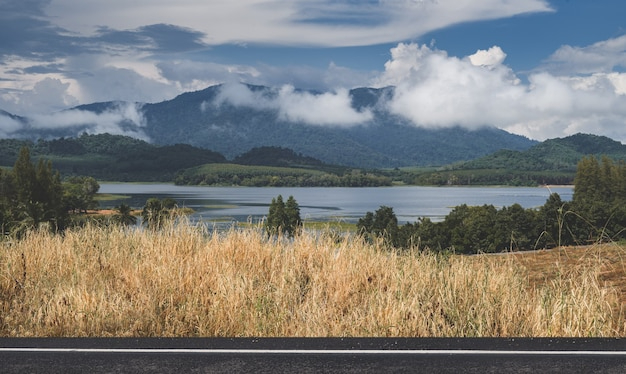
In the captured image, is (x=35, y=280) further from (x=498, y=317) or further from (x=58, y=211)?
(x=58, y=211)

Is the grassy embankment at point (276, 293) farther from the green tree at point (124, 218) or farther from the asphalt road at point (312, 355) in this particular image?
the green tree at point (124, 218)

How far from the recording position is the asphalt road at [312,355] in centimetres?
689

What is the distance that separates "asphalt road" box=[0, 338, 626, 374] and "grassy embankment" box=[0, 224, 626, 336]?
1.48 meters

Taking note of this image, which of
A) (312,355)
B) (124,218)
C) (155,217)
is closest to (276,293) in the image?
(312,355)

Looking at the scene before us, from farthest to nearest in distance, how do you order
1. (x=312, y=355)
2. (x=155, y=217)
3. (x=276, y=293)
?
1. (x=155, y=217)
2. (x=276, y=293)
3. (x=312, y=355)

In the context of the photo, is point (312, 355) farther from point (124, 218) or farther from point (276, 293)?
point (124, 218)

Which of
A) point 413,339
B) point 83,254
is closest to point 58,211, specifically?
point 83,254

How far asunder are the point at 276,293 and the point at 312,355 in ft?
11.7

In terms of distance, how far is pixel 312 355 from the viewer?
7.43 m

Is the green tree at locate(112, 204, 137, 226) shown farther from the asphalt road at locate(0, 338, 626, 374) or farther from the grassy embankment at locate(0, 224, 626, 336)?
the asphalt road at locate(0, 338, 626, 374)

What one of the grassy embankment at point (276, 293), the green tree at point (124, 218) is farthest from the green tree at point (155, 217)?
the grassy embankment at point (276, 293)

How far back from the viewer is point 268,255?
13.3m

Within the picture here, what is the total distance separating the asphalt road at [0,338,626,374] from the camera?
6886 millimetres

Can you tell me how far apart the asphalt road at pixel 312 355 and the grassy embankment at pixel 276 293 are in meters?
1.48
